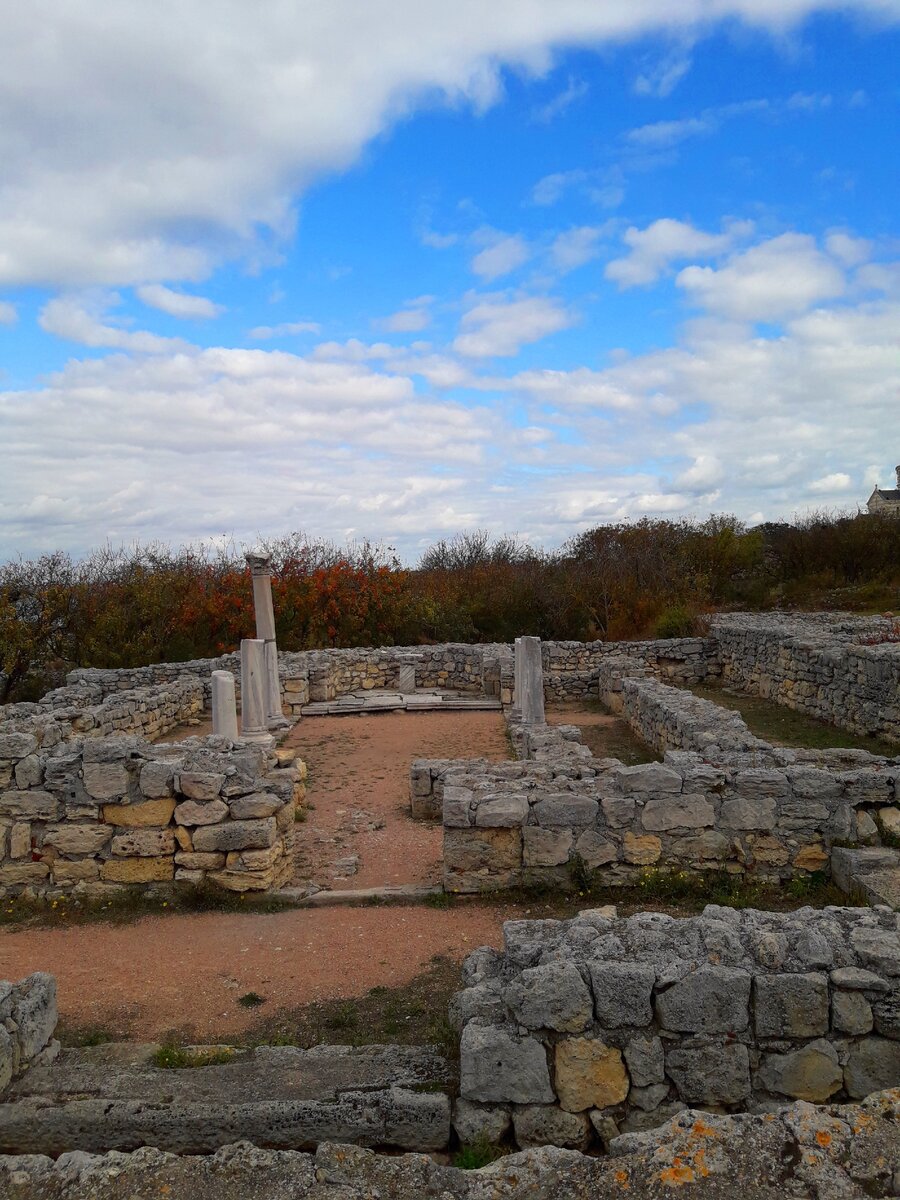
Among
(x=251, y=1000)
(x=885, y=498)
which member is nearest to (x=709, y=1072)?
(x=251, y=1000)

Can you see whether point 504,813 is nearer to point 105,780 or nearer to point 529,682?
point 105,780

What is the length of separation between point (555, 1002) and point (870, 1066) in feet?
4.96

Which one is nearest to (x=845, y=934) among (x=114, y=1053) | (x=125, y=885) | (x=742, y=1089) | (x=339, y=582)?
(x=742, y=1089)

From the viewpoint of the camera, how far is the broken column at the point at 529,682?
16797 millimetres

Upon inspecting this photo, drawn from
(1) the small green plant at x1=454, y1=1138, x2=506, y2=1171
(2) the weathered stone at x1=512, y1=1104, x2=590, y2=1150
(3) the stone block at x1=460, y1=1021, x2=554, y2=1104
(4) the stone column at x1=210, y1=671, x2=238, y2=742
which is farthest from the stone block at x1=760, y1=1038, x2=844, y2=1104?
(4) the stone column at x1=210, y1=671, x2=238, y2=742

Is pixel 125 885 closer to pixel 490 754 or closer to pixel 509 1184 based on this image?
pixel 509 1184

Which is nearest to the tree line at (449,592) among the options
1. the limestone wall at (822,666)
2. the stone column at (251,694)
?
the limestone wall at (822,666)

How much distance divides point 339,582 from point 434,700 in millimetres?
9055

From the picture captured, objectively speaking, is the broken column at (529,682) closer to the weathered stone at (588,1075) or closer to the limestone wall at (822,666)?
the limestone wall at (822,666)

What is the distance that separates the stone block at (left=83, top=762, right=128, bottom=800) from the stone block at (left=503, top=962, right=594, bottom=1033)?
5.00m

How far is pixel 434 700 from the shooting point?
21031 mm

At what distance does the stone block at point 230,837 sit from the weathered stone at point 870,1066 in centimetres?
520

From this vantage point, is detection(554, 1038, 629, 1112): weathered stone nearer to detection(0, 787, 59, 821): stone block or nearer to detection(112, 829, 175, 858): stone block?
detection(112, 829, 175, 858): stone block

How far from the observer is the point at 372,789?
40.8 feet
